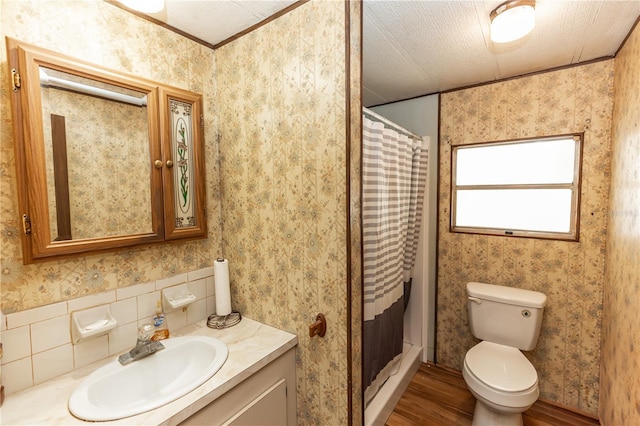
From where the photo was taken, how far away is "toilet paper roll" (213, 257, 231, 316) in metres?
1.44

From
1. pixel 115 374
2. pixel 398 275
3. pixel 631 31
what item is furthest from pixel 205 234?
pixel 631 31

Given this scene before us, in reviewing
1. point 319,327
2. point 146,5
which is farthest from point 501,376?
point 146,5

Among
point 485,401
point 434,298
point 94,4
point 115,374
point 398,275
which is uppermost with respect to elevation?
point 94,4

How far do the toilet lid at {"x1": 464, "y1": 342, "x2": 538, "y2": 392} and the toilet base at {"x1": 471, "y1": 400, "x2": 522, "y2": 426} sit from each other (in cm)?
21

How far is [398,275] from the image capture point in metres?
1.91

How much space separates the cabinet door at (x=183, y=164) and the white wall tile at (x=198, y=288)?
10.4 inches

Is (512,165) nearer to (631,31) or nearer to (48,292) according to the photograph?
(631,31)

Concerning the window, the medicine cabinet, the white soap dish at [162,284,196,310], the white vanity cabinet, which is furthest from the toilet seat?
the medicine cabinet

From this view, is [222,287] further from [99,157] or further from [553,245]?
[553,245]

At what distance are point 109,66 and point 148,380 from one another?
132cm

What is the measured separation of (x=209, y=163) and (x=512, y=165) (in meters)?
2.12

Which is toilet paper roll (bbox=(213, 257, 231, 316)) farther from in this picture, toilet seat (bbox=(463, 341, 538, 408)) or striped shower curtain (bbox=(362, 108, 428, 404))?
toilet seat (bbox=(463, 341, 538, 408))

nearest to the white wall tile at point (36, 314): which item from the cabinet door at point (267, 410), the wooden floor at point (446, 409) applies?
the cabinet door at point (267, 410)

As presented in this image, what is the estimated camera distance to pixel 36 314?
3.27 feet
